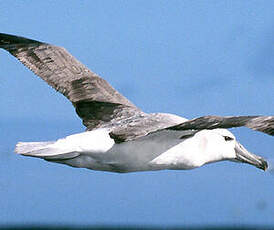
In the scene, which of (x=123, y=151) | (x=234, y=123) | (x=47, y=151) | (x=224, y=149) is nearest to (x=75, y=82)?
(x=47, y=151)

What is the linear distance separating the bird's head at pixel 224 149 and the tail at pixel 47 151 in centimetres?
179

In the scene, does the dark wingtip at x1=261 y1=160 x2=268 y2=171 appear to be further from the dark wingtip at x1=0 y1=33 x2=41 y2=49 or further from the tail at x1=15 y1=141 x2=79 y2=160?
the dark wingtip at x1=0 y1=33 x2=41 y2=49

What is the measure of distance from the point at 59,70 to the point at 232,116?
13.1 ft

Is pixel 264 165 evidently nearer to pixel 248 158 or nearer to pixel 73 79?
pixel 248 158

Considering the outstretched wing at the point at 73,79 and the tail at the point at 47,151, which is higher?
the outstretched wing at the point at 73,79

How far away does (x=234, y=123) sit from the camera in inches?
322

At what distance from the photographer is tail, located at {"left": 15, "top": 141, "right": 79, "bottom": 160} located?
935 cm

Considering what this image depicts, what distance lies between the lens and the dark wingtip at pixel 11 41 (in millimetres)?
11766

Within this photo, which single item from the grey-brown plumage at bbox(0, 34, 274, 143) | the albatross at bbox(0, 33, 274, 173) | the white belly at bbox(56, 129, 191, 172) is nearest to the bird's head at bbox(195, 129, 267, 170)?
the albatross at bbox(0, 33, 274, 173)

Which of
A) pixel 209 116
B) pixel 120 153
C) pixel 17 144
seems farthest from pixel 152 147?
pixel 17 144

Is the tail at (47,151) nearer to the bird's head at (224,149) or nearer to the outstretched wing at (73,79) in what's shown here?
the outstretched wing at (73,79)

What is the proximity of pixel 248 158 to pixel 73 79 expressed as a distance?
310cm

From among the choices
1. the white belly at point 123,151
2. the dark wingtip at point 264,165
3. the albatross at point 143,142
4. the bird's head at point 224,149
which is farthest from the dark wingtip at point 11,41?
the dark wingtip at point 264,165

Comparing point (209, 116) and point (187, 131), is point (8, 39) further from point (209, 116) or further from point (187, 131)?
point (209, 116)
